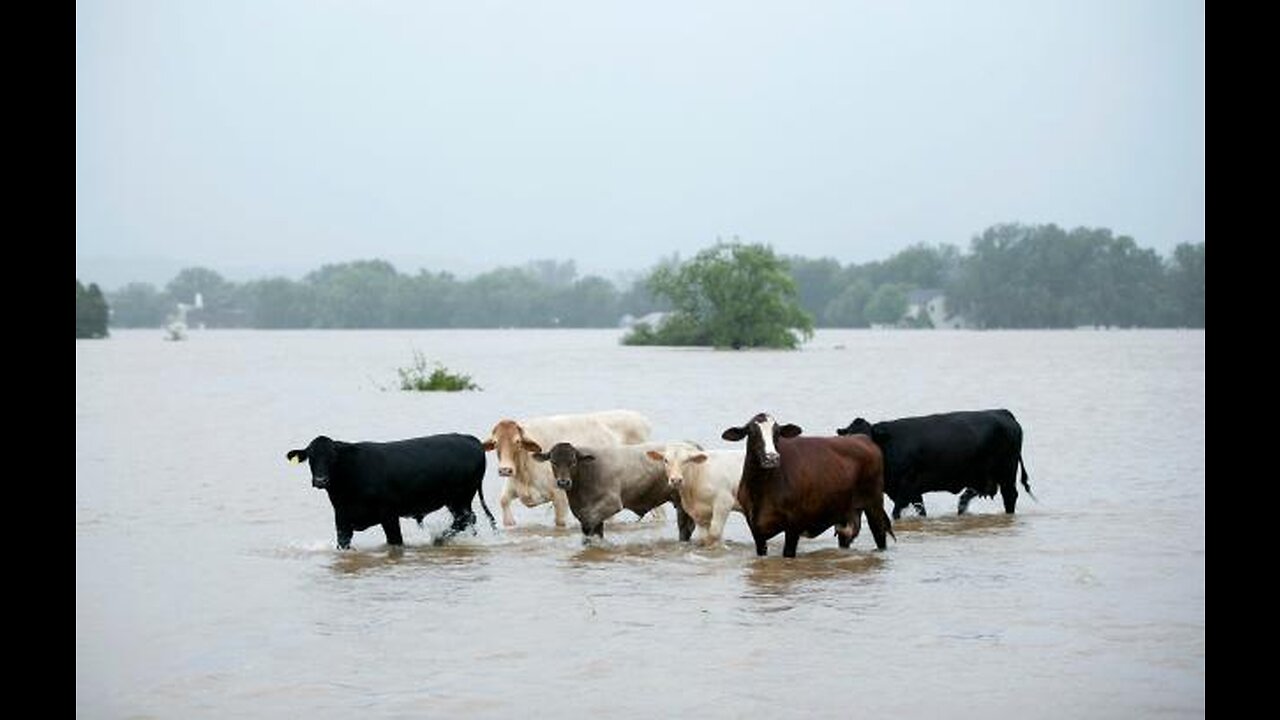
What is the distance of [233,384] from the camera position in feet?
182

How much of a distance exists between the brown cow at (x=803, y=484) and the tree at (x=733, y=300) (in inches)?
2726

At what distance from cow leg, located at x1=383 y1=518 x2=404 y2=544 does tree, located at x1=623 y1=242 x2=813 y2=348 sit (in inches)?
2722

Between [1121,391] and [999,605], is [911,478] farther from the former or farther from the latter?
[1121,391]

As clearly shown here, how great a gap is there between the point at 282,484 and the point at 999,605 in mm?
12061

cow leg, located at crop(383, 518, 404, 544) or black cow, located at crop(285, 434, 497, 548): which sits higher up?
black cow, located at crop(285, 434, 497, 548)

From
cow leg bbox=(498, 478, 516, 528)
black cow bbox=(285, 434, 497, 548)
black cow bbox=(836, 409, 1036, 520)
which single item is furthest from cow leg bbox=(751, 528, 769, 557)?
cow leg bbox=(498, 478, 516, 528)

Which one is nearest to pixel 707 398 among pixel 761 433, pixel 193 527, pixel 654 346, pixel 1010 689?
pixel 193 527

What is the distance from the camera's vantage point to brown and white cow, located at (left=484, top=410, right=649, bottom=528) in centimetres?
1547

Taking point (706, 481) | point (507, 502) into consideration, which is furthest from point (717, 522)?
point (507, 502)

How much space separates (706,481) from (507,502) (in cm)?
243

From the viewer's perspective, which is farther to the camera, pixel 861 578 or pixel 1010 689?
pixel 861 578

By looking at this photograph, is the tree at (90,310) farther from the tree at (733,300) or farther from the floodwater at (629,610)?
the floodwater at (629,610)

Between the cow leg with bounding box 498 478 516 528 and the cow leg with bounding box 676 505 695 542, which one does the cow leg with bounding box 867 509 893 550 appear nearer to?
the cow leg with bounding box 676 505 695 542
